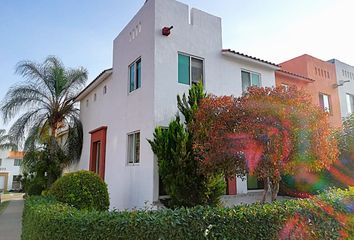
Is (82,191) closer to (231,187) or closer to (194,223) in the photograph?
(194,223)

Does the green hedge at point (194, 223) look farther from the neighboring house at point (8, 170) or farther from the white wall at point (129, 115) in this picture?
the neighboring house at point (8, 170)

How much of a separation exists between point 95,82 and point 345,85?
19.3 m

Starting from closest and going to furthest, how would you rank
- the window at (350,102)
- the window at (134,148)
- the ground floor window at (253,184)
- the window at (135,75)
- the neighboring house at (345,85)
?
1. the window at (134,148)
2. the window at (135,75)
3. the ground floor window at (253,184)
4. the neighboring house at (345,85)
5. the window at (350,102)

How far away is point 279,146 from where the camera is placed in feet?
24.3

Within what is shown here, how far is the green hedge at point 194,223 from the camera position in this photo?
459 centimetres

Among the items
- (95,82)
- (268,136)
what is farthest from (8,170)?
(268,136)

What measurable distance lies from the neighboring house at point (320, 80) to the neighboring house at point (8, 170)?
4670cm

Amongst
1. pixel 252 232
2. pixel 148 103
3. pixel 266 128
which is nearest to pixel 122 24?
pixel 148 103

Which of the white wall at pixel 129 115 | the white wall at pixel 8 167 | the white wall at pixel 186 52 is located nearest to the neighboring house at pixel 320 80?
the white wall at pixel 186 52

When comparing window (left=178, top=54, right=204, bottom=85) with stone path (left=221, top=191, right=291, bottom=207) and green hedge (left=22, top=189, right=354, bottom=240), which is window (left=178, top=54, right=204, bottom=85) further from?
green hedge (left=22, top=189, right=354, bottom=240)

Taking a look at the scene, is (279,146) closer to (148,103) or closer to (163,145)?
(163,145)

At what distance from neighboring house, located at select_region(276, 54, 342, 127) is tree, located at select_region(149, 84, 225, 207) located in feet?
39.8

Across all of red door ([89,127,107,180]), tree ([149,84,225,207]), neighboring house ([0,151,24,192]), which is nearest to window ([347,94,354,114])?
tree ([149,84,225,207])

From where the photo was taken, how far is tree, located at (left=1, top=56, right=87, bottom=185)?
18.7 meters
